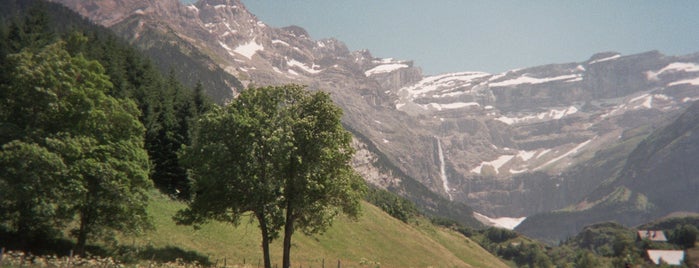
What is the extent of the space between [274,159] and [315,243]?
30609 mm

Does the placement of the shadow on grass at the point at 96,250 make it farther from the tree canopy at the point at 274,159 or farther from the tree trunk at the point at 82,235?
the tree canopy at the point at 274,159

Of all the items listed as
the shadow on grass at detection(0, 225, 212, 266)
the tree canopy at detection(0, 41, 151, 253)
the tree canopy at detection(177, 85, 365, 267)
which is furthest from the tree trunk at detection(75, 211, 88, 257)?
the tree canopy at detection(177, 85, 365, 267)

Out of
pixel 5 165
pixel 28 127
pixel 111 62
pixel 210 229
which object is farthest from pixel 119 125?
pixel 111 62

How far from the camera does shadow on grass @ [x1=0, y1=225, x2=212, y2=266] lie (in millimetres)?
29500

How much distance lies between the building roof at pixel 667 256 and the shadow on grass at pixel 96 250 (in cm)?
18460

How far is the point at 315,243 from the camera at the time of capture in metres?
58.7

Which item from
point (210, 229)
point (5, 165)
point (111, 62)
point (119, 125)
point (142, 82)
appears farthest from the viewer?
point (142, 82)

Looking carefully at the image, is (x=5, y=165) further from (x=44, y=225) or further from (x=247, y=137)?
(x=247, y=137)

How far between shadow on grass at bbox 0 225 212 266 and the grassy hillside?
0.46 meters

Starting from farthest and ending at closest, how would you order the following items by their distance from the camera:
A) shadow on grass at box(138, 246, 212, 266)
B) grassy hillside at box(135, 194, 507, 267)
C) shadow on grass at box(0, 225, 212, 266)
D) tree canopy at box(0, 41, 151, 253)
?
1. grassy hillside at box(135, 194, 507, 267)
2. shadow on grass at box(138, 246, 212, 266)
3. shadow on grass at box(0, 225, 212, 266)
4. tree canopy at box(0, 41, 151, 253)

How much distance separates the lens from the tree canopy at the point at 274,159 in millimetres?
30828

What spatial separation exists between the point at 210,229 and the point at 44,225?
18.6 meters

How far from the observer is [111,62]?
7131cm

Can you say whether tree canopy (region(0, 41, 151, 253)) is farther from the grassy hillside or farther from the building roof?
the building roof
